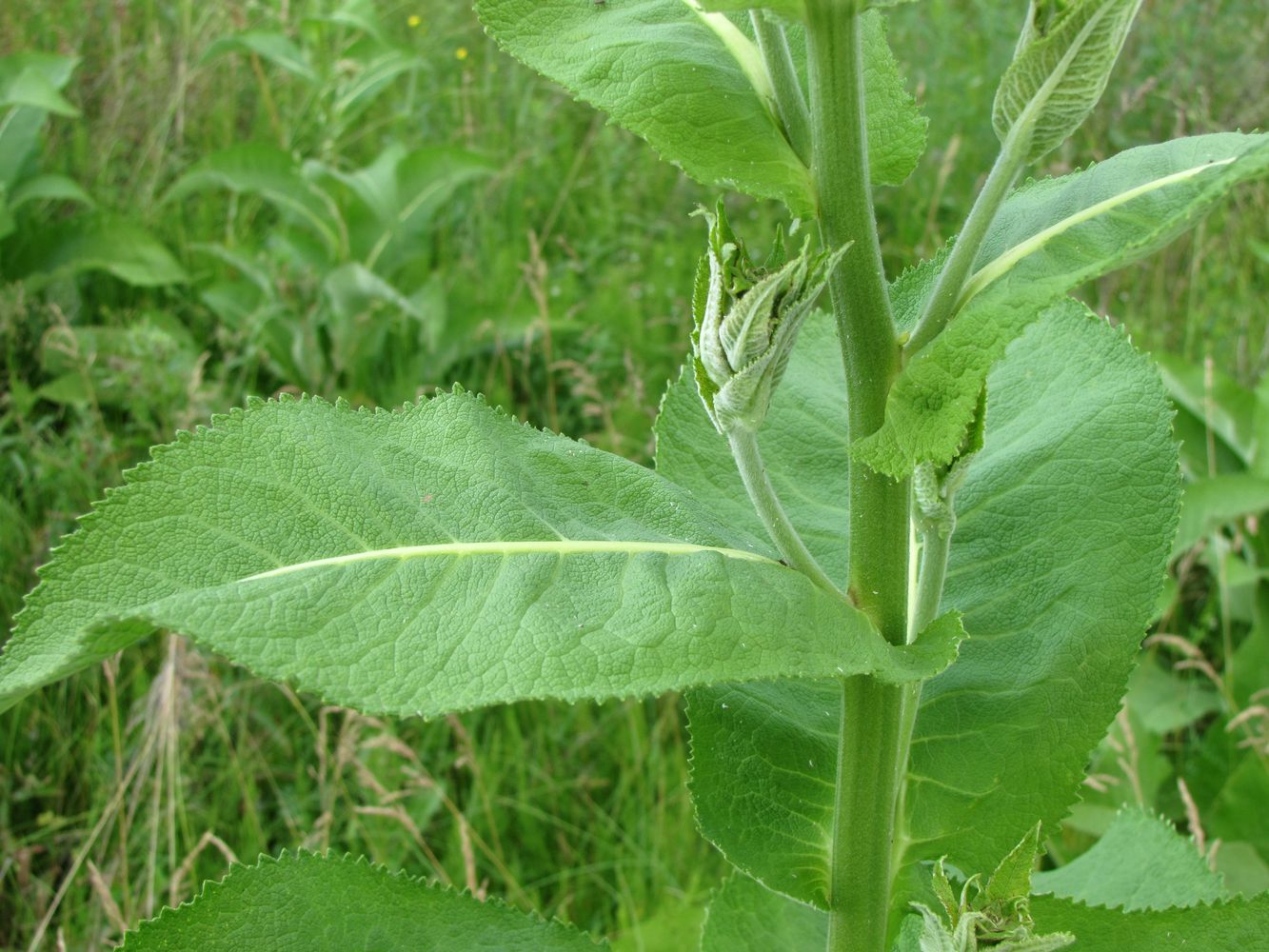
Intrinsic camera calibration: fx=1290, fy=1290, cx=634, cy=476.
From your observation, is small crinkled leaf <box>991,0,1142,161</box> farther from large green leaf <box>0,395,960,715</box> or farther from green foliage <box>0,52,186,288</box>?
green foliage <box>0,52,186,288</box>

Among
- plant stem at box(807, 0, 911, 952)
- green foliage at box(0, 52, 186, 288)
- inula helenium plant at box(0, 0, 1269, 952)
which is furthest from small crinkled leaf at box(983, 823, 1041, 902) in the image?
green foliage at box(0, 52, 186, 288)

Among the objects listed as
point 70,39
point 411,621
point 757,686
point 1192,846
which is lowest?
point 1192,846

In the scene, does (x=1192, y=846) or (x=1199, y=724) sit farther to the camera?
(x=1199, y=724)

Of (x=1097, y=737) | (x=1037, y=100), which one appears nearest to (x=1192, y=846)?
(x=1097, y=737)

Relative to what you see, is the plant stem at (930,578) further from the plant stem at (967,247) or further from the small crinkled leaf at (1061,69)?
the small crinkled leaf at (1061,69)

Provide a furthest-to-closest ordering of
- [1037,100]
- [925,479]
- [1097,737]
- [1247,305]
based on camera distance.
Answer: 1. [1247,305]
2. [1097,737]
3. [925,479]
4. [1037,100]

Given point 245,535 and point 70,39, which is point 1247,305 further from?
point 70,39

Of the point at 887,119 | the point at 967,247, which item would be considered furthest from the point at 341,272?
the point at 967,247

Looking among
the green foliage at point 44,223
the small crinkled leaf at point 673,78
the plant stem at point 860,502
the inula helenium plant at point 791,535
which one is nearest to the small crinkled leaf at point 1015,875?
the inula helenium plant at point 791,535
